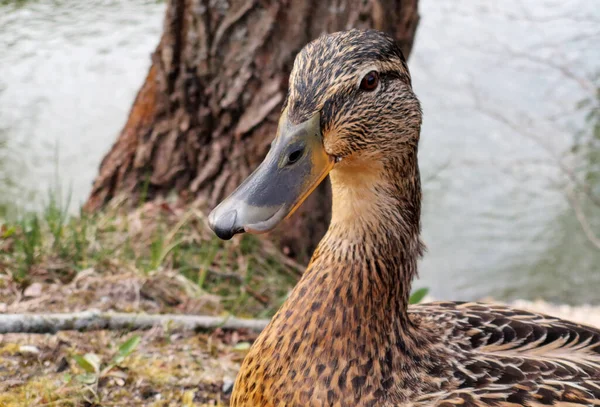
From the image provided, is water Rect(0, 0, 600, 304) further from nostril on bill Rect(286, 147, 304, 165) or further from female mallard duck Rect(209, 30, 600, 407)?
nostril on bill Rect(286, 147, 304, 165)

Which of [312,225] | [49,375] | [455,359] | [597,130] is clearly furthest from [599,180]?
[49,375]

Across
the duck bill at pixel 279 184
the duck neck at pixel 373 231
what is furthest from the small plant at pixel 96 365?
the duck bill at pixel 279 184

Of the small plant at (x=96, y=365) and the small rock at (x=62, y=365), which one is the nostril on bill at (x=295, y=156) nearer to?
the small plant at (x=96, y=365)

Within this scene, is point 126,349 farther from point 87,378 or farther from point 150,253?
point 150,253

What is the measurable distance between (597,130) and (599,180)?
656 mm

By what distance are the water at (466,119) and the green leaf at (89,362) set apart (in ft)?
16.5

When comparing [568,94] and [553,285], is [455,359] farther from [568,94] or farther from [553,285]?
[568,94]

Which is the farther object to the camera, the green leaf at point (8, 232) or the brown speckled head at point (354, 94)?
the green leaf at point (8, 232)

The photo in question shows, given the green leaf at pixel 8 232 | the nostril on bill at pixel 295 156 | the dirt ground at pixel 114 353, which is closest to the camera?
the nostril on bill at pixel 295 156

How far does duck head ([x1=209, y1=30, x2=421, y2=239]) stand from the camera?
1927 millimetres

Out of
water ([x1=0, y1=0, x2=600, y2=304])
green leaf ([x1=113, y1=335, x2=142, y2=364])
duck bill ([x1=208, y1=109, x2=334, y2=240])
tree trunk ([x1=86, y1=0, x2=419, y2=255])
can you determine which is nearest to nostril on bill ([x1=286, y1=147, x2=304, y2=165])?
duck bill ([x1=208, y1=109, x2=334, y2=240])

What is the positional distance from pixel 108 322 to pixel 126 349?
0.27 meters

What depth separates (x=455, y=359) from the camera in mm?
2398

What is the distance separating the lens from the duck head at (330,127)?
1927mm
